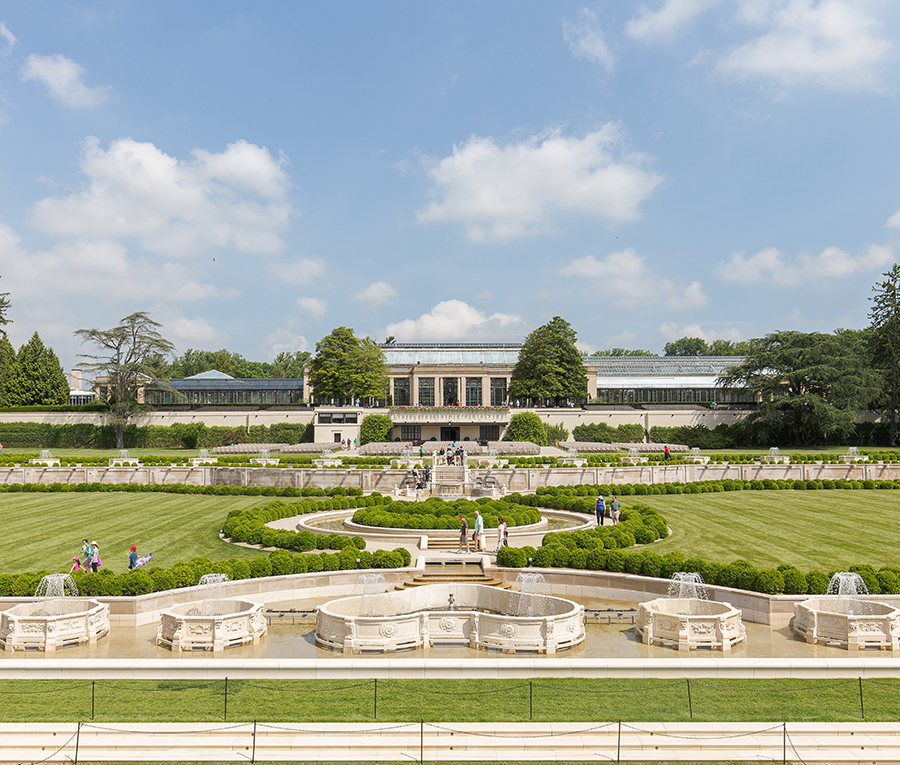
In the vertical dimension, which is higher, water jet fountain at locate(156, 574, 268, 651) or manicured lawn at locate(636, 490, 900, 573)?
water jet fountain at locate(156, 574, 268, 651)

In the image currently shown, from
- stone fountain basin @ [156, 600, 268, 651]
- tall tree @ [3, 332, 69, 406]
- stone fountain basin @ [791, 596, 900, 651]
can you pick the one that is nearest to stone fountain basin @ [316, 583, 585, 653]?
stone fountain basin @ [156, 600, 268, 651]

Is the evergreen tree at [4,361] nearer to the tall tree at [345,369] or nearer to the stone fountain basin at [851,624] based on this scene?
the tall tree at [345,369]

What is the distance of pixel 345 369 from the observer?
79.0 m

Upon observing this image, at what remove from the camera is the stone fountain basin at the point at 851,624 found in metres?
14.5

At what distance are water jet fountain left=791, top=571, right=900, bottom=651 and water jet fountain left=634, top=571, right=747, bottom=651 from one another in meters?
1.47

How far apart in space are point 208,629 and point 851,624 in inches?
564

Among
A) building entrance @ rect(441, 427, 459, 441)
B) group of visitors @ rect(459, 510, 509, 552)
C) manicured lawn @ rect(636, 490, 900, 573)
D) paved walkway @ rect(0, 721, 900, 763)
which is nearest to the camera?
paved walkway @ rect(0, 721, 900, 763)

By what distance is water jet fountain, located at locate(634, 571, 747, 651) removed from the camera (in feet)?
47.5

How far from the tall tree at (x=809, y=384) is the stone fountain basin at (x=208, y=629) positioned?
62.8m

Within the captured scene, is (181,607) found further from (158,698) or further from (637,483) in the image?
(637,483)

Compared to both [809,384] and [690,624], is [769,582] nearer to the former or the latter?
[690,624]

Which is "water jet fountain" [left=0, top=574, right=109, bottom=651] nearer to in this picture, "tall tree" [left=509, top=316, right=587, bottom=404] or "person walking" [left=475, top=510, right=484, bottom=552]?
"person walking" [left=475, top=510, right=484, bottom=552]

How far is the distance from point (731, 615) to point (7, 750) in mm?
13971

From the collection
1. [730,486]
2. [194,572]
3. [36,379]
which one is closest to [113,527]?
[194,572]
